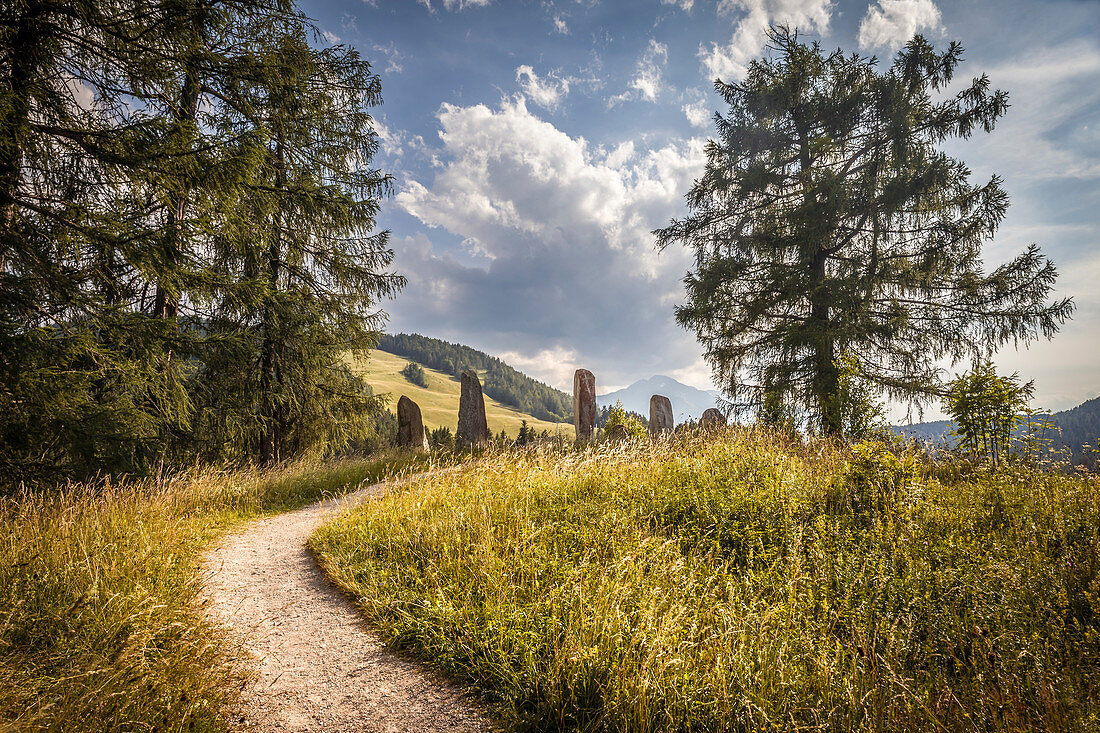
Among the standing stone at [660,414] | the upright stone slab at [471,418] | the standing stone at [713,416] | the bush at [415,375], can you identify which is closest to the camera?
the standing stone at [713,416]

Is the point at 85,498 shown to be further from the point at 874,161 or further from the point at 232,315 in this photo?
the point at 874,161

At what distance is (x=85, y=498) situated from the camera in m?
4.86

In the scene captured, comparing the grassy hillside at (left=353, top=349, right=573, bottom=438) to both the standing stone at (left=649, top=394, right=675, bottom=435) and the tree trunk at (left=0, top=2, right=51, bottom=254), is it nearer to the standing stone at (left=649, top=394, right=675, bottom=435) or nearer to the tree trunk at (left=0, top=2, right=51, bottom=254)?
the standing stone at (left=649, top=394, right=675, bottom=435)

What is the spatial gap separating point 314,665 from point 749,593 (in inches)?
133

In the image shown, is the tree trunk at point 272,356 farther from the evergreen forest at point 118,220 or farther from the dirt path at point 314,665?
the dirt path at point 314,665

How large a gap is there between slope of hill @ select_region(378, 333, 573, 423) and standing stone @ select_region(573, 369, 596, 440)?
4214 inches

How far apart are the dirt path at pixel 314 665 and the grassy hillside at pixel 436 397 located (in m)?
77.0

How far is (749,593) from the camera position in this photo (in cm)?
331

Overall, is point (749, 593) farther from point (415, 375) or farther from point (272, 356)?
point (415, 375)

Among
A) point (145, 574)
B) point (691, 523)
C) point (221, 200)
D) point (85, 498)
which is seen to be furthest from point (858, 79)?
point (85, 498)

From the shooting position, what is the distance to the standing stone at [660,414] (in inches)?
595

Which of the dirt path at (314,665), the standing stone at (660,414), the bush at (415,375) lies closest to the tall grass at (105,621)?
the dirt path at (314,665)

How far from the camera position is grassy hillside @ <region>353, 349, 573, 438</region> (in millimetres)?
90938

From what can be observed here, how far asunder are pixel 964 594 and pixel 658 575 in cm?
232
